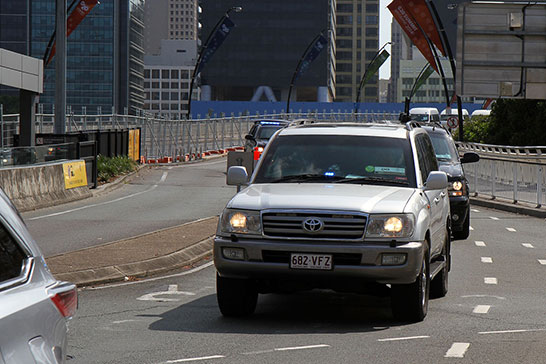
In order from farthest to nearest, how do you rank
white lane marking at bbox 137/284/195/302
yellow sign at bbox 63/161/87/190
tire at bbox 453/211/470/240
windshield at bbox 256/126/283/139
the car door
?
windshield at bbox 256/126/283/139 → yellow sign at bbox 63/161/87/190 → tire at bbox 453/211/470/240 → white lane marking at bbox 137/284/195/302 → the car door

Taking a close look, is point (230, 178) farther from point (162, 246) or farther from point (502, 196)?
point (502, 196)

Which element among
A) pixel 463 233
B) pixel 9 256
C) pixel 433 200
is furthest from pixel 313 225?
pixel 463 233

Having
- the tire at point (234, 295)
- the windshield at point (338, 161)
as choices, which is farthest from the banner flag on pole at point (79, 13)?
the tire at point (234, 295)

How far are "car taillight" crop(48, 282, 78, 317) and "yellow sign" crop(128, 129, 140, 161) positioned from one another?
4048cm

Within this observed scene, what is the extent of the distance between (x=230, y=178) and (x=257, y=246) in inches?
54.3

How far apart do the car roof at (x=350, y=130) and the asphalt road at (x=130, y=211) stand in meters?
5.92

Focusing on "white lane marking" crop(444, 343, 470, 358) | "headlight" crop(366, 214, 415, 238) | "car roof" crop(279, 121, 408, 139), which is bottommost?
"white lane marking" crop(444, 343, 470, 358)

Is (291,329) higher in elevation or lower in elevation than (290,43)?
lower

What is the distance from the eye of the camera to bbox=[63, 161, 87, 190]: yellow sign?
28609 mm

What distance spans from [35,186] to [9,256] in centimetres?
2267

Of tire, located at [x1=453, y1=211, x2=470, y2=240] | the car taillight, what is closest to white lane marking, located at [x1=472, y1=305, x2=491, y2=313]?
the car taillight

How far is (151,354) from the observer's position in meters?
8.12

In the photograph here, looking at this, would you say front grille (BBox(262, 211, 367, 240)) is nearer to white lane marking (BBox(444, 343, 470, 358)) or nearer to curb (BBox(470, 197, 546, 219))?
white lane marking (BBox(444, 343, 470, 358))

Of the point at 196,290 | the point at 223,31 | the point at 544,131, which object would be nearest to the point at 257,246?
the point at 196,290
